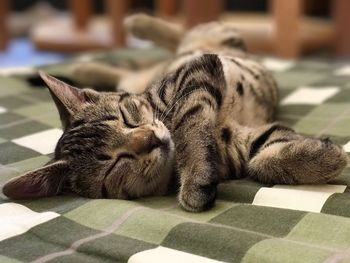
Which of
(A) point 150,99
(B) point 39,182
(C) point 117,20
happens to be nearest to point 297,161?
(A) point 150,99

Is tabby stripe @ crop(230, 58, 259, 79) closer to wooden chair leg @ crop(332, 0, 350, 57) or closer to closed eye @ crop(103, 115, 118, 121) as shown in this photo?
closed eye @ crop(103, 115, 118, 121)

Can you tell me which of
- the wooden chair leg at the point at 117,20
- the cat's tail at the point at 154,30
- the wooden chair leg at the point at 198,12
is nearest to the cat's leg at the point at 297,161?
the cat's tail at the point at 154,30

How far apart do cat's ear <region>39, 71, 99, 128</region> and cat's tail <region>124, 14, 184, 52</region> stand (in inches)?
31.8

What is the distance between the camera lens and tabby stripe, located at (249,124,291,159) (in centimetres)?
122

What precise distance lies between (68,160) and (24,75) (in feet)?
3.88

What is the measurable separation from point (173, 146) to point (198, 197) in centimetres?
15

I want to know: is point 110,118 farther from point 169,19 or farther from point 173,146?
point 169,19

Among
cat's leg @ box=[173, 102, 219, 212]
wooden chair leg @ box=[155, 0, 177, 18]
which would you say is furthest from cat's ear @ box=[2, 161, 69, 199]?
wooden chair leg @ box=[155, 0, 177, 18]

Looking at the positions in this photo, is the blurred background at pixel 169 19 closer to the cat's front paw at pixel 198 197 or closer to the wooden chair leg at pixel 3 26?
the wooden chair leg at pixel 3 26

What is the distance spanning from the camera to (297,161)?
1.09m

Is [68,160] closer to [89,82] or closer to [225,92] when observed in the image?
[225,92]

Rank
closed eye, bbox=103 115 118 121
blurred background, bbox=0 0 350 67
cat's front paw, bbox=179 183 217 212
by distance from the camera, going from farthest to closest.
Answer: blurred background, bbox=0 0 350 67 < closed eye, bbox=103 115 118 121 < cat's front paw, bbox=179 183 217 212

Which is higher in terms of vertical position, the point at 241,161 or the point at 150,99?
the point at 150,99

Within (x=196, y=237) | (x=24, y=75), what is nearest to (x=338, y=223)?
(x=196, y=237)
